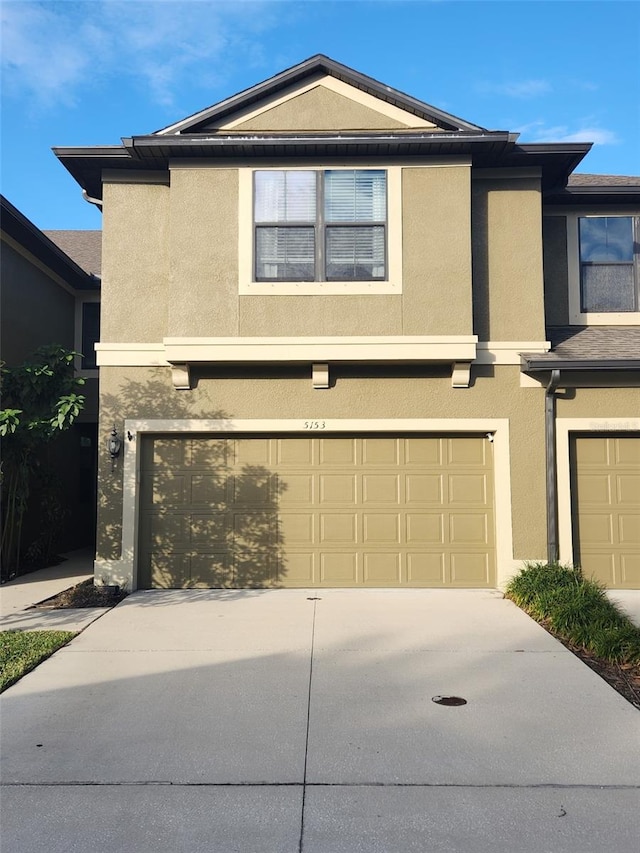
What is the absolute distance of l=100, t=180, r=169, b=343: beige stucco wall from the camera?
9172 mm

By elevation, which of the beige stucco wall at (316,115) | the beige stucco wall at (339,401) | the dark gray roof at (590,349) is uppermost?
the beige stucco wall at (316,115)

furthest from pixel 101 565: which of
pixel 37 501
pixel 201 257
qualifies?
pixel 201 257

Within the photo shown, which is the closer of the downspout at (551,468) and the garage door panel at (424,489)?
the downspout at (551,468)

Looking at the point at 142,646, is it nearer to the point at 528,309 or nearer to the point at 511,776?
the point at 511,776

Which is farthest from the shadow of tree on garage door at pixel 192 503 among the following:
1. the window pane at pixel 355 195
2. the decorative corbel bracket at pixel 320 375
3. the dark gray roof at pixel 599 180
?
the dark gray roof at pixel 599 180

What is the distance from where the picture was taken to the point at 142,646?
6465mm

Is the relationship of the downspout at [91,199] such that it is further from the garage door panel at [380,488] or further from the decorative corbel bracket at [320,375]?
the garage door panel at [380,488]

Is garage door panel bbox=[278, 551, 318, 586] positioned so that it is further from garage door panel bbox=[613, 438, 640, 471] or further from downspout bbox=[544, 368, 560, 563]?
garage door panel bbox=[613, 438, 640, 471]

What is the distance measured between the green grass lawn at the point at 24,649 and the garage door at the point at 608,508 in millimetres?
6622

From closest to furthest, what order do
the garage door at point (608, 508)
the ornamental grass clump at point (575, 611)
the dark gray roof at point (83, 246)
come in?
1. the ornamental grass clump at point (575, 611)
2. the garage door at point (608, 508)
3. the dark gray roof at point (83, 246)

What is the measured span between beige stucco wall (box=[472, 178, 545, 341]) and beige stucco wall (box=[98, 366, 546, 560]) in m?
0.67

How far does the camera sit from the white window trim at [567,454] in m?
8.88

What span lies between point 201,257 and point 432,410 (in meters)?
3.76

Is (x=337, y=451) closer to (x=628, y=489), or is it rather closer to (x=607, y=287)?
(x=628, y=489)
